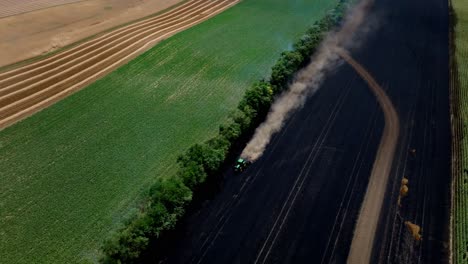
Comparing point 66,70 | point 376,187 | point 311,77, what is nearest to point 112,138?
point 66,70

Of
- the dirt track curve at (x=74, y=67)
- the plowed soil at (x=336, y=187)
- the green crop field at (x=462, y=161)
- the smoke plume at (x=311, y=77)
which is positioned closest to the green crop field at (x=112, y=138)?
the dirt track curve at (x=74, y=67)

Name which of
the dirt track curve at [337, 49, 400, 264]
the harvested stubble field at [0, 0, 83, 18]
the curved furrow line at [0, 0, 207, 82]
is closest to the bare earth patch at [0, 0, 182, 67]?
the harvested stubble field at [0, 0, 83, 18]

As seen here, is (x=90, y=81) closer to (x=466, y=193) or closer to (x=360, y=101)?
(x=360, y=101)

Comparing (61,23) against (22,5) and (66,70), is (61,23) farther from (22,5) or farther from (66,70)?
(66,70)

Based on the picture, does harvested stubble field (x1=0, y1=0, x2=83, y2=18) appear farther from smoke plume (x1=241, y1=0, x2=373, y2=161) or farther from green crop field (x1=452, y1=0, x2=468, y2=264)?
green crop field (x1=452, y1=0, x2=468, y2=264)

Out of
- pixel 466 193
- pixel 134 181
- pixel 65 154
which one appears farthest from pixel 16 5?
pixel 466 193

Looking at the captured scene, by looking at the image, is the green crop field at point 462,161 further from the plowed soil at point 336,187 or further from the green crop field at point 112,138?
the green crop field at point 112,138
